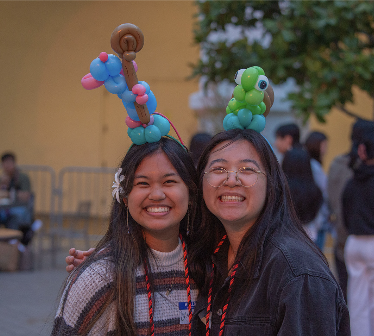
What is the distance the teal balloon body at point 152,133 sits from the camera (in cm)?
216

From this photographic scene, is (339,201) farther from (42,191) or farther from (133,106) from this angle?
(42,191)

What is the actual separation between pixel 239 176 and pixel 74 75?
800cm

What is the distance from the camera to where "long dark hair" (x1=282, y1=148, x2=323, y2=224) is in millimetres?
4148

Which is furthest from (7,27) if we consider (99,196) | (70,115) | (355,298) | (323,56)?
(355,298)

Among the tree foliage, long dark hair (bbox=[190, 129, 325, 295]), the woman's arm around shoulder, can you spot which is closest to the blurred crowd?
the tree foliage

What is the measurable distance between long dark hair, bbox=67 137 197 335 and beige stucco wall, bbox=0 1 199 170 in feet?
22.8

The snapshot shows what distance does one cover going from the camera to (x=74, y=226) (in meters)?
8.62

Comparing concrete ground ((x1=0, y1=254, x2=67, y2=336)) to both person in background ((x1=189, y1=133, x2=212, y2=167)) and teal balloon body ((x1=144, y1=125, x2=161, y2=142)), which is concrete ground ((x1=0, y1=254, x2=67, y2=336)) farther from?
teal balloon body ((x1=144, y1=125, x2=161, y2=142))

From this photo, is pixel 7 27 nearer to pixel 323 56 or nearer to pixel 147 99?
pixel 323 56

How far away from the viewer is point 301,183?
164 inches

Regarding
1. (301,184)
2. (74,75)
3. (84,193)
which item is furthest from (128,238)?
(74,75)

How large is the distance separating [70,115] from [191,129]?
234 cm

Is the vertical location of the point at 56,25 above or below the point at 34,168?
above

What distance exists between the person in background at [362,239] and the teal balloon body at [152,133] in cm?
230
